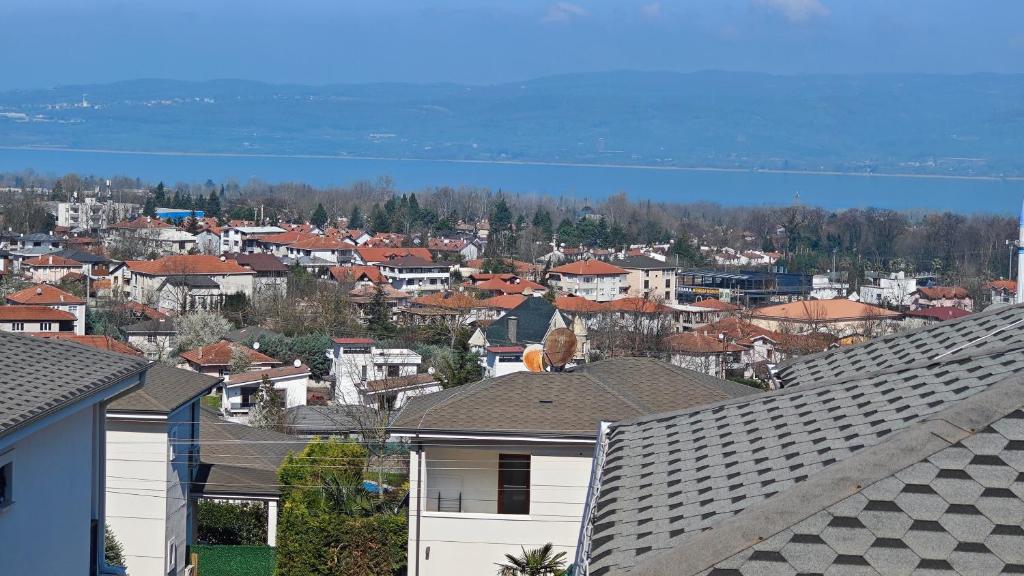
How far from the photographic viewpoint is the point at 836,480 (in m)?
3.09

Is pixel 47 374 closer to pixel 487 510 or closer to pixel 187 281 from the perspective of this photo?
pixel 487 510

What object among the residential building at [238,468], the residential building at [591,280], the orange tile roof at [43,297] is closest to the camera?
the residential building at [238,468]

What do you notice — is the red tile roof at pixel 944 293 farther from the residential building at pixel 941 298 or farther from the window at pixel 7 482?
the window at pixel 7 482

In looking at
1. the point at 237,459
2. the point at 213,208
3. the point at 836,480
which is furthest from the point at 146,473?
the point at 213,208

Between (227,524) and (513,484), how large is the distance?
195 inches

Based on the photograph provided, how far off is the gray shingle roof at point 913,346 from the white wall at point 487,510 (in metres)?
3.33

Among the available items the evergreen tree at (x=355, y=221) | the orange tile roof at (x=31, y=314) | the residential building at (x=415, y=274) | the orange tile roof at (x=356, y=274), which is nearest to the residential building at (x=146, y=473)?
the orange tile roof at (x=31, y=314)

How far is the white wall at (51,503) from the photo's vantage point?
532cm

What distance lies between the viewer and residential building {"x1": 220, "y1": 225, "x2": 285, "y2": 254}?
71.3m

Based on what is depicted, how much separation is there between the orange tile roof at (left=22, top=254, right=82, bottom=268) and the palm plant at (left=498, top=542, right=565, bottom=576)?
157 ft

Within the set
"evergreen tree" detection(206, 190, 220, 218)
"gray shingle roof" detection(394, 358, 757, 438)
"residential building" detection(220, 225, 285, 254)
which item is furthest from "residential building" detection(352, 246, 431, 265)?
"gray shingle roof" detection(394, 358, 757, 438)

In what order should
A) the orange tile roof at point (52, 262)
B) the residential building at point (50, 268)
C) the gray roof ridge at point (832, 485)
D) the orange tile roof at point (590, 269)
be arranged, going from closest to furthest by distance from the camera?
the gray roof ridge at point (832, 485) → the residential building at point (50, 268) → the orange tile roof at point (52, 262) → the orange tile roof at point (590, 269)

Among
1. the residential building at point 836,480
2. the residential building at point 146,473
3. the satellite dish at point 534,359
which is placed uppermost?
the residential building at point 836,480

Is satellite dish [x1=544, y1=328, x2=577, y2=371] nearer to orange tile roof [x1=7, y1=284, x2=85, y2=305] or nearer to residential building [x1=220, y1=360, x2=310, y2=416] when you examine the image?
residential building [x1=220, y1=360, x2=310, y2=416]
